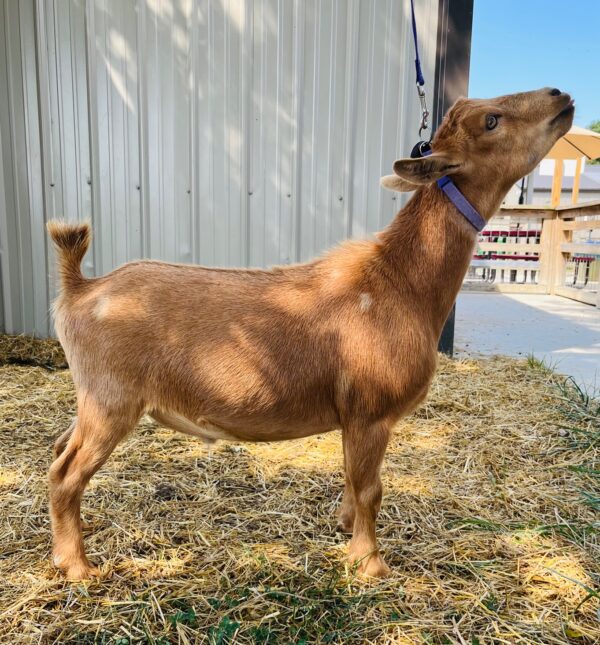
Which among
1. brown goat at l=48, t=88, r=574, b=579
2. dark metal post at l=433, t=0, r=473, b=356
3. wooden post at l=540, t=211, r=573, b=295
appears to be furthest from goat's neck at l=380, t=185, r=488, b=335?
wooden post at l=540, t=211, r=573, b=295

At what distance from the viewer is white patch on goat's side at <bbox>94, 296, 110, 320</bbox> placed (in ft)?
6.35

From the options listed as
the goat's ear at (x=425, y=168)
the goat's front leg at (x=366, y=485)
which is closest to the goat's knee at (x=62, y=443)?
the goat's front leg at (x=366, y=485)

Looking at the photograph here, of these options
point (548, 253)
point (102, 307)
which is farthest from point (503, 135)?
point (548, 253)

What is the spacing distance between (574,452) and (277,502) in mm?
1807

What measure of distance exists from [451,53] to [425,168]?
3605 millimetres

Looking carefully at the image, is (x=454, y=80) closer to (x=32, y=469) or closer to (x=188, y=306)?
(x=188, y=306)

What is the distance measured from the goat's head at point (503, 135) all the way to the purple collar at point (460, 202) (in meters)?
0.04

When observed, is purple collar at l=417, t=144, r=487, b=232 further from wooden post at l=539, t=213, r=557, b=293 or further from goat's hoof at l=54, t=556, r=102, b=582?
wooden post at l=539, t=213, r=557, b=293

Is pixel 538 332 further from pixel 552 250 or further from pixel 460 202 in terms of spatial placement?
pixel 552 250

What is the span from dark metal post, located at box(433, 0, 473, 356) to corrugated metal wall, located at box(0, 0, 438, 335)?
88 millimetres

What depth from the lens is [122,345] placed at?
1909 millimetres

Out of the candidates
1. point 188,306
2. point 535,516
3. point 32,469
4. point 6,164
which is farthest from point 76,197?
point 535,516

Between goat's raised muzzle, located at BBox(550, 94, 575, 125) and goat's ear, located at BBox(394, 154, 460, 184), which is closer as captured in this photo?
goat's ear, located at BBox(394, 154, 460, 184)

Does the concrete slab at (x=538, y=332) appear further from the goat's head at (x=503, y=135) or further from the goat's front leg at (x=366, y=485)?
the goat's front leg at (x=366, y=485)
